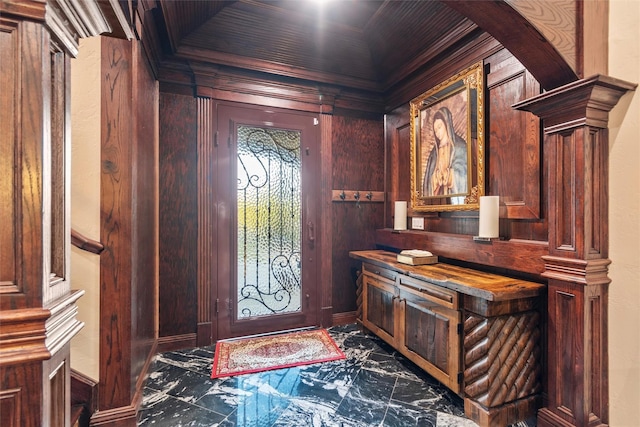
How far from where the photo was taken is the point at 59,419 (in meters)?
0.88

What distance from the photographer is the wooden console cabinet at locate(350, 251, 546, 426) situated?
70.2 inches

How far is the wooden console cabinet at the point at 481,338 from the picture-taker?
1.78 meters

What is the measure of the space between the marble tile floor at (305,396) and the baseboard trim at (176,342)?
125 millimetres

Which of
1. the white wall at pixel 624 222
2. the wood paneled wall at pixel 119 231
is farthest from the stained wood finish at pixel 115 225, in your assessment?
the white wall at pixel 624 222

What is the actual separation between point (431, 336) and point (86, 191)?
2385 mm

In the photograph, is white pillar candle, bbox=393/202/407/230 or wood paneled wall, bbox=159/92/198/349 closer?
wood paneled wall, bbox=159/92/198/349

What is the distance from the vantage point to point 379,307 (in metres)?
2.87

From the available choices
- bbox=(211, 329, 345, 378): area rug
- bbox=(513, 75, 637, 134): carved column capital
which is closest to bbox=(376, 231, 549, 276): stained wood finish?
bbox=(513, 75, 637, 134): carved column capital

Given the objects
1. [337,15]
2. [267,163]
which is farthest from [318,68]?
[267,163]

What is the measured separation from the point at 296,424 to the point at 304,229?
6.04 ft

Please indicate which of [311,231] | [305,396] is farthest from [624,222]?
[311,231]

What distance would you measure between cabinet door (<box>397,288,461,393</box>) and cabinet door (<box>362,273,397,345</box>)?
0.13 metres

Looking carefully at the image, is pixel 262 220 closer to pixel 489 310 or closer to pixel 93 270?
pixel 93 270

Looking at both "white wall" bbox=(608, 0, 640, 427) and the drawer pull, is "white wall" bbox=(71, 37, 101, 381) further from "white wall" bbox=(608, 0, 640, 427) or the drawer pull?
"white wall" bbox=(608, 0, 640, 427)
